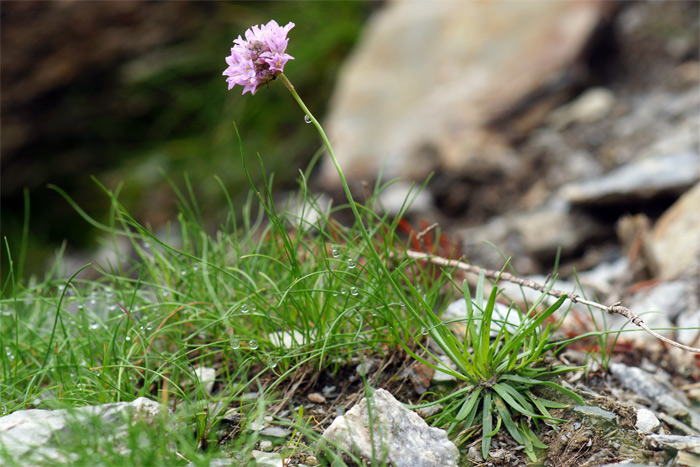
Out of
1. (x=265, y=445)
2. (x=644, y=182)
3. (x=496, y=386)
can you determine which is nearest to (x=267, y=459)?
(x=265, y=445)

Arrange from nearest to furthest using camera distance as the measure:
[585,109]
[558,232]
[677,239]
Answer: [677,239] < [558,232] < [585,109]

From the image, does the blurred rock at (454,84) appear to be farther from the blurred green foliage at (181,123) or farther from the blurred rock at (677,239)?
the blurred rock at (677,239)

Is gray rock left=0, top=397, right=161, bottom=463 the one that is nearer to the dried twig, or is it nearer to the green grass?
the green grass

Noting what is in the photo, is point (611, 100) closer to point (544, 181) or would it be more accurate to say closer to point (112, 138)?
point (544, 181)

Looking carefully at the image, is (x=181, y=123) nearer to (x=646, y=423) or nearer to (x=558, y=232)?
(x=558, y=232)

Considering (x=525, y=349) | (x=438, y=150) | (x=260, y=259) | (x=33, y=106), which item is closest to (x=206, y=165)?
(x=33, y=106)

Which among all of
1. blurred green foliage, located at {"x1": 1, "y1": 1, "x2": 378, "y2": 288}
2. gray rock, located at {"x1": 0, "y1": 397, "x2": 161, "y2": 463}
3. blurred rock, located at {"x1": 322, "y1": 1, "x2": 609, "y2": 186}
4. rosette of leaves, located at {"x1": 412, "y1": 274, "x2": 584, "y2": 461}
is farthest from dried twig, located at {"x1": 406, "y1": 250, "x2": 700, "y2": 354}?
blurred green foliage, located at {"x1": 1, "y1": 1, "x2": 378, "y2": 288}
